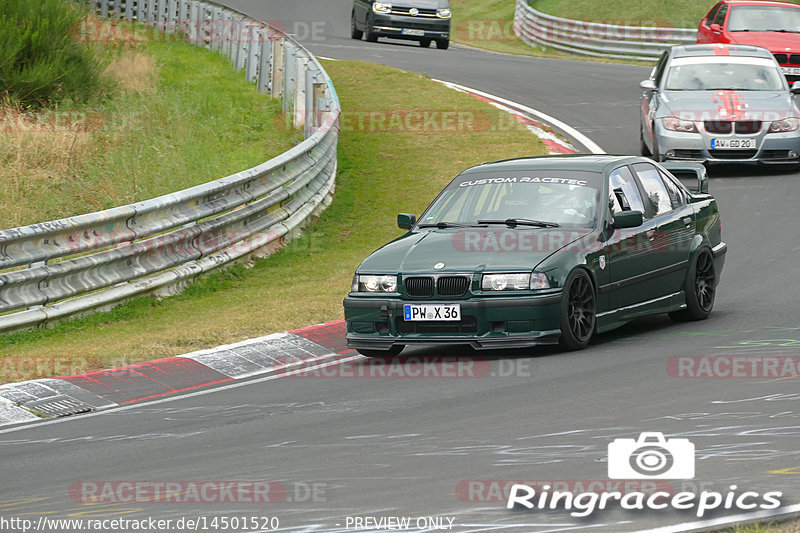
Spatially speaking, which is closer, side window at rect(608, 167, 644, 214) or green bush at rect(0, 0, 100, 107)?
side window at rect(608, 167, 644, 214)

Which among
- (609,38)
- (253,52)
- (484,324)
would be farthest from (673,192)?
(609,38)

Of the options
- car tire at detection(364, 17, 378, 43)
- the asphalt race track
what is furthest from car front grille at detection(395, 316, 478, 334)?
→ car tire at detection(364, 17, 378, 43)

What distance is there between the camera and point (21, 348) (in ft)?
36.1

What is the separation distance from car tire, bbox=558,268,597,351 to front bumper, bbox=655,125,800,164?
8411mm

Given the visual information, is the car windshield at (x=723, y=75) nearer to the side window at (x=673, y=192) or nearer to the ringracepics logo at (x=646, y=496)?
the side window at (x=673, y=192)

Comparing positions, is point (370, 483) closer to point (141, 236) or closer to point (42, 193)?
point (141, 236)

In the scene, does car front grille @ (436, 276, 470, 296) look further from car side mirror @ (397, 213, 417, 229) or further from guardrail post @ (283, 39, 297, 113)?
guardrail post @ (283, 39, 297, 113)

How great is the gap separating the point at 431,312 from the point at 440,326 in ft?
0.40

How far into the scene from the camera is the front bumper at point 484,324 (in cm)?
967

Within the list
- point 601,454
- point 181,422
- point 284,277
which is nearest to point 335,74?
point 284,277

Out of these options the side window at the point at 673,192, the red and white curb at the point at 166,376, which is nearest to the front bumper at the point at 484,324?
the red and white curb at the point at 166,376

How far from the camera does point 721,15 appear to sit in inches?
1036

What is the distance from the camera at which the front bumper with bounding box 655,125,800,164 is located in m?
18.1

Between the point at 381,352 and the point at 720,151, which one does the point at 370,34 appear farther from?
the point at 381,352
